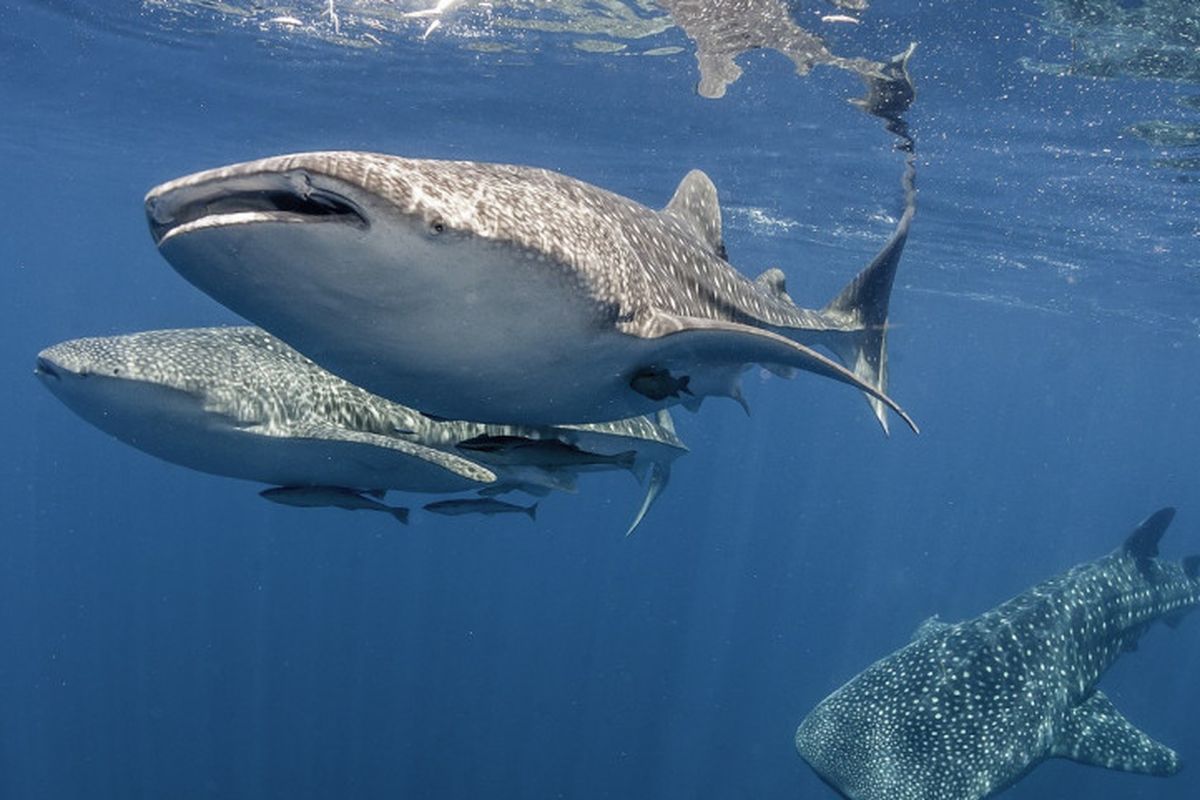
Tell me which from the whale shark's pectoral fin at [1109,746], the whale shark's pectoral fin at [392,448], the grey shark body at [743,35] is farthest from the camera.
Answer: the grey shark body at [743,35]

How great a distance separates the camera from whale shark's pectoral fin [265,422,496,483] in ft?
18.5

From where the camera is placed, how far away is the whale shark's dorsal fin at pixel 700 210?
7.03m

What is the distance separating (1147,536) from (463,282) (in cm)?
1220

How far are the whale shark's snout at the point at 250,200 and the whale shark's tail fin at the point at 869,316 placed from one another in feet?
15.3

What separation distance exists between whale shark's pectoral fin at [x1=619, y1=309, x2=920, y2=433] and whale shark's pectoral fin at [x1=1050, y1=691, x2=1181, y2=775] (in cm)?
672

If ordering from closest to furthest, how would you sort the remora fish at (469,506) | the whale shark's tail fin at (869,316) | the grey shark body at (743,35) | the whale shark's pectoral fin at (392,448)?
the whale shark's pectoral fin at (392,448)
the whale shark's tail fin at (869,316)
the remora fish at (469,506)
the grey shark body at (743,35)

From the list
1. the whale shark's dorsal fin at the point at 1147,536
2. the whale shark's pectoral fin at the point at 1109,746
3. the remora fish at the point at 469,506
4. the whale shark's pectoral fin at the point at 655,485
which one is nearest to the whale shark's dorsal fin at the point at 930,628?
the whale shark's pectoral fin at the point at 1109,746

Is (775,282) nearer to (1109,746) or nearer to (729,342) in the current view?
(729,342)

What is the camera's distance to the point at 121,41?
1812 centimetres

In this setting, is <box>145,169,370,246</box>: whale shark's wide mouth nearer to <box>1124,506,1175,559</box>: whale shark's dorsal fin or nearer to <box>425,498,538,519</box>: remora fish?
<box>425,498,538,519</box>: remora fish

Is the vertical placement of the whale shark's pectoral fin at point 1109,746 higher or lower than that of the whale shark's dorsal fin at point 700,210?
lower

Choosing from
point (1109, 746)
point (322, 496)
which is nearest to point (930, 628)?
point (1109, 746)

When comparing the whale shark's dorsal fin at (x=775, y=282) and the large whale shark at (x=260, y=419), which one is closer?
the large whale shark at (x=260, y=419)

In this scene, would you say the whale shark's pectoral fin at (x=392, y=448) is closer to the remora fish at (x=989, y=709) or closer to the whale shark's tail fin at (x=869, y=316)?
the whale shark's tail fin at (x=869, y=316)
